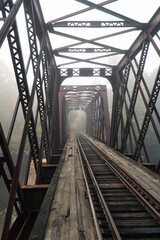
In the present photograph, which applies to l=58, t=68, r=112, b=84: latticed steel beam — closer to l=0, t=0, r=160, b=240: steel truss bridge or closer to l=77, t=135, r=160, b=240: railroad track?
l=0, t=0, r=160, b=240: steel truss bridge

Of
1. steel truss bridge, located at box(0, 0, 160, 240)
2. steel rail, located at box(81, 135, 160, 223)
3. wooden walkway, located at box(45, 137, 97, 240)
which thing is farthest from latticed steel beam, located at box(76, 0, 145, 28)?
wooden walkway, located at box(45, 137, 97, 240)

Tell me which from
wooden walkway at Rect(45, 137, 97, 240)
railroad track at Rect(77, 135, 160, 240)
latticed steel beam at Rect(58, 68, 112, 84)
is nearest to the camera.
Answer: wooden walkway at Rect(45, 137, 97, 240)

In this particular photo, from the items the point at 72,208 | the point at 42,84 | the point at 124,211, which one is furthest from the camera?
the point at 42,84

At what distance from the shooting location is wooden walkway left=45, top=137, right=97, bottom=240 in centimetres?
230

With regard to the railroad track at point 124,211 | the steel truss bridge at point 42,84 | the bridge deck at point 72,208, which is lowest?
the railroad track at point 124,211

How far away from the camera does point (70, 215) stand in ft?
9.21

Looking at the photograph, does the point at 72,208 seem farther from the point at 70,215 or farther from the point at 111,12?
the point at 111,12

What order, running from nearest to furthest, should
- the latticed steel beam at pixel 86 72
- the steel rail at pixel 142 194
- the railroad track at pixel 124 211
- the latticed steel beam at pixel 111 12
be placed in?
the railroad track at pixel 124 211 < the steel rail at pixel 142 194 < the latticed steel beam at pixel 111 12 < the latticed steel beam at pixel 86 72

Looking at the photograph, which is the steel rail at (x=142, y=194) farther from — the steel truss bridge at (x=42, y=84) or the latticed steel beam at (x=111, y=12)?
the latticed steel beam at (x=111, y=12)

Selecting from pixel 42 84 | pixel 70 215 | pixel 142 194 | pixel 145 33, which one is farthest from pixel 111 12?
pixel 70 215

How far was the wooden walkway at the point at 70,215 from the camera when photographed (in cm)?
230

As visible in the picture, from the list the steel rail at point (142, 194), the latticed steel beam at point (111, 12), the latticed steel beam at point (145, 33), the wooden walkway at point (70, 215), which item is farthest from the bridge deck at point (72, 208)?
the latticed steel beam at point (111, 12)

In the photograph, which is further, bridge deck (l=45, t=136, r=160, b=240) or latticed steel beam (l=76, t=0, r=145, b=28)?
latticed steel beam (l=76, t=0, r=145, b=28)

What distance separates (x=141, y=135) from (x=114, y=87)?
5.71 meters
